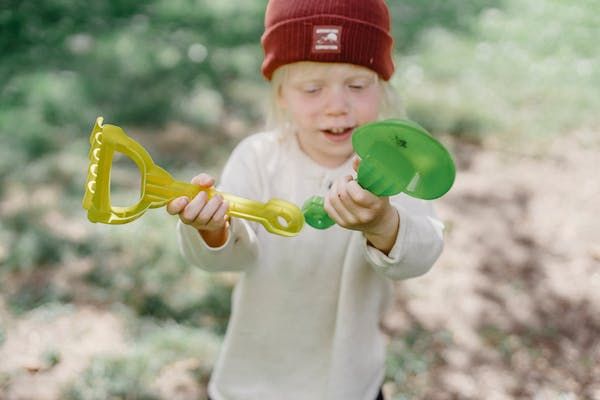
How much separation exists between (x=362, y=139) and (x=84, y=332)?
167 cm

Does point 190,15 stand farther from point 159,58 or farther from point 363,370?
point 363,370

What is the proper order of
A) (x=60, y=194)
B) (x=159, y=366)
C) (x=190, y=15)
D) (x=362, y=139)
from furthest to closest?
(x=190, y=15), (x=60, y=194), (x=159, y=366), (x=362, y=139)

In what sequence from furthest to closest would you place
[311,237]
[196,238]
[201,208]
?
[311,237]
[196,238]
[201,208]


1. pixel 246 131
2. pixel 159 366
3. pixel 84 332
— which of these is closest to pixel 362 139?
pixel 159 366

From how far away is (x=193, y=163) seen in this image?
3.30 meters

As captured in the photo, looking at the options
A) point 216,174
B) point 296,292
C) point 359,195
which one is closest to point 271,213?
point 359,195

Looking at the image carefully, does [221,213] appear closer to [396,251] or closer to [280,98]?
[396,251]

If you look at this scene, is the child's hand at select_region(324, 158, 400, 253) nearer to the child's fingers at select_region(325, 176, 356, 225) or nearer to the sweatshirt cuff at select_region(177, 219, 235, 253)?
the child's fingers at select_region(325, 176, 356, 225)

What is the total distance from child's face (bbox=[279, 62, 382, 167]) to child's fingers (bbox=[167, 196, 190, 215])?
14.8 inches

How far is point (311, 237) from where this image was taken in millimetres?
1595

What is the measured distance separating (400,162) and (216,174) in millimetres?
2147

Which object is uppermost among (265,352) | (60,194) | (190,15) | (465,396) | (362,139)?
(362,139)

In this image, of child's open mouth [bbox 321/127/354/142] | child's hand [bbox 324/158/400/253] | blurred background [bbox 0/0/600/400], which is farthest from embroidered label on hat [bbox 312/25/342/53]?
blurred background [bbox 0/0/600/400]

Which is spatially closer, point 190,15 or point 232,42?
point 232,42
